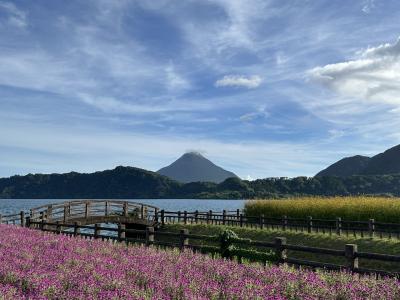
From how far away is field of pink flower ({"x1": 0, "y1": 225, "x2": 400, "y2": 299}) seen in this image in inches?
327

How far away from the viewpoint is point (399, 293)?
8844mm

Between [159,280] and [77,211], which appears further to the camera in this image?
[77,211]

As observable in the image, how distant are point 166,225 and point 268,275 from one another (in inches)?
1190

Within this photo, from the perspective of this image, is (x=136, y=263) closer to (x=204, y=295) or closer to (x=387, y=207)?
(x=204, y=295)

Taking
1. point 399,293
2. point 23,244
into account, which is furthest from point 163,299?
point 23,244

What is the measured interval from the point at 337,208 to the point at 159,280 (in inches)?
1005

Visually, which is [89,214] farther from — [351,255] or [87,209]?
[351,255]

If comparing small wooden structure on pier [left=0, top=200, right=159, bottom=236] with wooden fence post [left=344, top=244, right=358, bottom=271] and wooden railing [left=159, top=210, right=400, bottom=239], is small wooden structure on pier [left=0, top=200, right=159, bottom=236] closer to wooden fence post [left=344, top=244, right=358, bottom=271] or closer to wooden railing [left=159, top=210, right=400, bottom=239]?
wooden railing [left=159, top=210, right=400, bottom=239]

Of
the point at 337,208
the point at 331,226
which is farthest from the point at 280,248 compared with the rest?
the point at 337,208

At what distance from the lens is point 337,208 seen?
1291 inches

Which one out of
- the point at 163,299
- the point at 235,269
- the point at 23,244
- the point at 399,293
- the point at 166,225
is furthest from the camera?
the point at 166,225

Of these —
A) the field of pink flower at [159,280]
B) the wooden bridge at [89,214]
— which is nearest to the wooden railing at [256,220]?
the wooden bridge at [89,214]

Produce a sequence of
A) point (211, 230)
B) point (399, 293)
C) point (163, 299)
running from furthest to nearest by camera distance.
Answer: point (211, 230) < point (399, 293) < point (163, 299)

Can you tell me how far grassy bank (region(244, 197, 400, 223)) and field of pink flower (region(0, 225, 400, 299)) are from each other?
2094 cm
